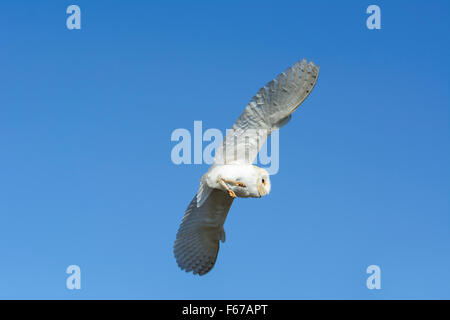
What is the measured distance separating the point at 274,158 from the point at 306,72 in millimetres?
2437

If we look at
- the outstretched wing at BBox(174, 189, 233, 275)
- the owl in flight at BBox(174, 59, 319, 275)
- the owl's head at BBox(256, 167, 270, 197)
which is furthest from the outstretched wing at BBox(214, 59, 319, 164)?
the outstretched wing at BBox(174, 189, 233, 275)

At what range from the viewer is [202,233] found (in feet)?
66.5

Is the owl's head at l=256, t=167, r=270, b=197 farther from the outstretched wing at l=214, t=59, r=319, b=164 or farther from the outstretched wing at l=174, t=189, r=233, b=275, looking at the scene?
the outstretched wing at l=174, t=189, r=233, b=275

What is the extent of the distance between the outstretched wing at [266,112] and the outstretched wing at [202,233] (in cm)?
153

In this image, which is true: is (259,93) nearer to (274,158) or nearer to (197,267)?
(274,158)

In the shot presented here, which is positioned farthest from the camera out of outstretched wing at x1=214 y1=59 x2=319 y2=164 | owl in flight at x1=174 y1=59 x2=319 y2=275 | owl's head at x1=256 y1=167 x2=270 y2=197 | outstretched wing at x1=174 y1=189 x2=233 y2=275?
outstretched wing at x1=174 y1=189 x2=233 y2=275

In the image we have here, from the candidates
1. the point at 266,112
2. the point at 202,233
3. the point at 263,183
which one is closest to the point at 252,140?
the point at 266,112

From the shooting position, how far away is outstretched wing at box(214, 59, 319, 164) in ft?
57.5

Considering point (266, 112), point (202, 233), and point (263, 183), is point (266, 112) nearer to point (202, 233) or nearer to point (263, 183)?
point (263, 183)

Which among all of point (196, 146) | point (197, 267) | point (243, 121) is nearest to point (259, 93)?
point (243, 121)

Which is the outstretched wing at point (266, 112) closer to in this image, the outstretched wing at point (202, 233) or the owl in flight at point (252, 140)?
Answer: the owl in flight at point (252, 140)

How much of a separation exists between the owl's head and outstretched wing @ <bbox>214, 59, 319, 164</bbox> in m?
1.01

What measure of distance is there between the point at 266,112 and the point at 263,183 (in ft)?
6.63

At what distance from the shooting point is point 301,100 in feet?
58.0
